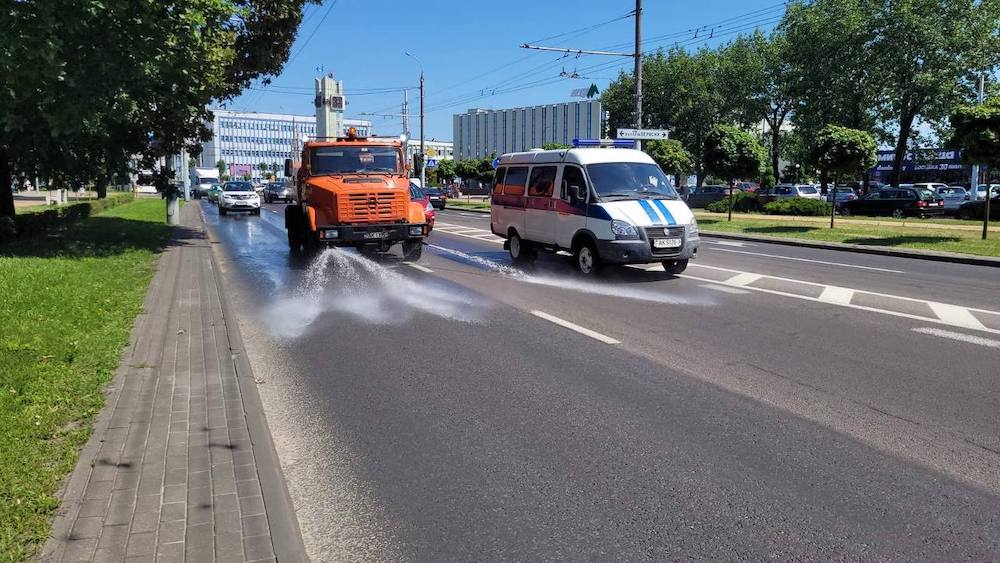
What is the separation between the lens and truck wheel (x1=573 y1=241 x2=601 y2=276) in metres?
12.4

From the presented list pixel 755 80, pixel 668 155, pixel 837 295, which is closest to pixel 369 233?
pixel 837 295

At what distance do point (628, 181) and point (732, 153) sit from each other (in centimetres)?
1815

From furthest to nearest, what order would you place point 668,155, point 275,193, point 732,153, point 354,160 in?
1. point 275,193
2. point 668,155
3. point 732,153
4. point 354,160

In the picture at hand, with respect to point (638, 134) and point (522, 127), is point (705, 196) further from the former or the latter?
point (522, 127)

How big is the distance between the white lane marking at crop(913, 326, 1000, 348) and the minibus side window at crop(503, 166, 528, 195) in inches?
320

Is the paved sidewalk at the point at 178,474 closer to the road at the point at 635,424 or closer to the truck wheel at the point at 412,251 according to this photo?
the road at the point at 635,424

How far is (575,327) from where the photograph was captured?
8.38m

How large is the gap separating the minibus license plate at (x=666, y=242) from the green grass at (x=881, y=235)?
31.0ft

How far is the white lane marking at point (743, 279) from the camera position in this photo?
12.3 m

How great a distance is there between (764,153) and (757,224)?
368 centimetres

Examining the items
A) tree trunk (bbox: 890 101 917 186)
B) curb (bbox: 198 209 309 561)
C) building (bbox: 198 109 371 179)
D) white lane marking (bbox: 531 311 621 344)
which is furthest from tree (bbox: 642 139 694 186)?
building (bbox: 198 109 371 179)

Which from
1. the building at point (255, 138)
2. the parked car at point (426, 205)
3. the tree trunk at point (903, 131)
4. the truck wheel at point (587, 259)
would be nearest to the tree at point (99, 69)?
the parked car at point (426, 205)

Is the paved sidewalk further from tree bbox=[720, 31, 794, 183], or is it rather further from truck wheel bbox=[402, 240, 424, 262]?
tree bbox=[720, 31, 794, 183]

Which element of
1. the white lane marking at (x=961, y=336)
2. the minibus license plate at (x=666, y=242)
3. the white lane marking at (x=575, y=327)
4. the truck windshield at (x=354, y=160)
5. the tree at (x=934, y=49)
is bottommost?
the white lane marking at (x=575, y=327)
